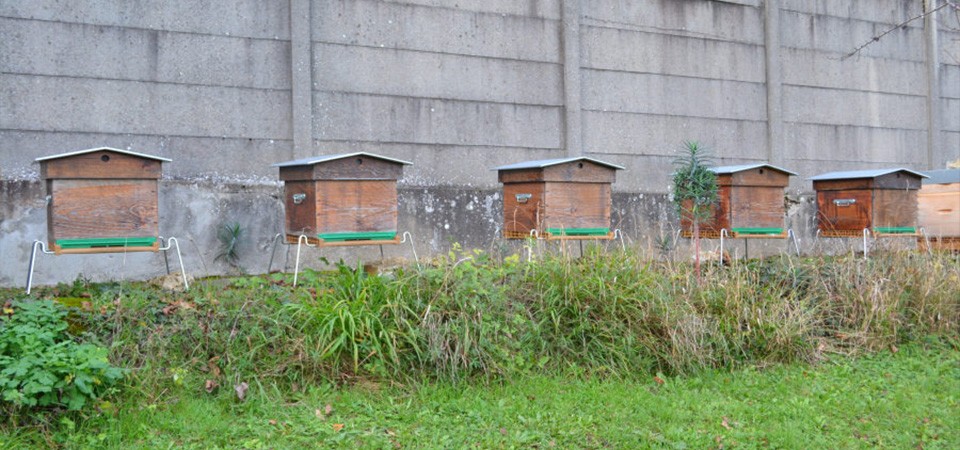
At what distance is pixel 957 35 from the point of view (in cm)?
1595

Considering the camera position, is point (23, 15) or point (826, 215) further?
point (826, 215)

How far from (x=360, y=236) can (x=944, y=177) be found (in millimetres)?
8484

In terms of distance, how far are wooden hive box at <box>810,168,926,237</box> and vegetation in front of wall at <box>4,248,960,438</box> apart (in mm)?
2707

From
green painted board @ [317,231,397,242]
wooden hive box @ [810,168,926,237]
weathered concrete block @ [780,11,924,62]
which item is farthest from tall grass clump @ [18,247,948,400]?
weathered concrete block @ [780,11,924,62]

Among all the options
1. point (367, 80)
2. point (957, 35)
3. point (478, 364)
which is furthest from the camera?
point (957, 35)

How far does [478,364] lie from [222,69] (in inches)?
225

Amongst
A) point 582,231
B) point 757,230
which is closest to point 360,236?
point 582,231

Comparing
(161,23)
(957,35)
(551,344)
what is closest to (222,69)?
(161,23)

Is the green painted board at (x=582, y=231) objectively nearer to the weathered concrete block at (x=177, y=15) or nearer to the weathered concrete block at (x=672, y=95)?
the weathered concrete block at (x=672, y=95)

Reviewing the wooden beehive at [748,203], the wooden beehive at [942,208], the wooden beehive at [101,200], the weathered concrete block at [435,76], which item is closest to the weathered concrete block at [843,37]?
the wooden beehive at [942,208]

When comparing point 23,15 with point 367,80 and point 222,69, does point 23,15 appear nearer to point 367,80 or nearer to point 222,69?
point 222,69

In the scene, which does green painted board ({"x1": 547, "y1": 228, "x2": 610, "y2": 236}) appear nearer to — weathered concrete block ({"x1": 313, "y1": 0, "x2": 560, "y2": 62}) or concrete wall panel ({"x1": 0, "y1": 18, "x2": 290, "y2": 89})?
weathered concrete block ({"x1": 313, "y1": 0, "x2": 560, "y2": 62})

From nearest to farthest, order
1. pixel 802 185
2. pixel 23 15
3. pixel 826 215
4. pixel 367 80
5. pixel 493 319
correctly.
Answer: pixel 493 319, pixel 23 15, pixel 367 80, pixel 826 215, pixel 802 185

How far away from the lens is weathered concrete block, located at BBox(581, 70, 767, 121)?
41.1ft
